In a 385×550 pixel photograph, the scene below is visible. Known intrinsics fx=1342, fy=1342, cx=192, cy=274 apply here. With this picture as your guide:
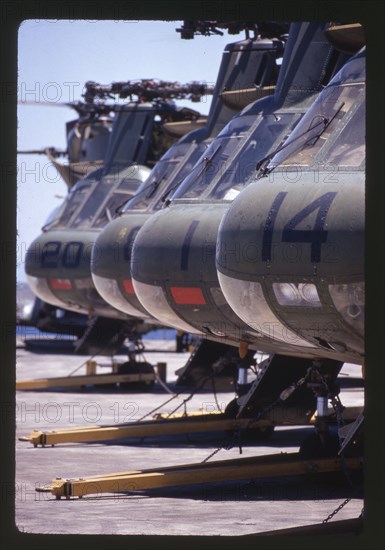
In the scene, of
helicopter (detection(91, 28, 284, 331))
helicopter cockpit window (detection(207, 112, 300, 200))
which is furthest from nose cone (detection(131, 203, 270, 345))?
helicopter (detection(91, 28, 284, 331))

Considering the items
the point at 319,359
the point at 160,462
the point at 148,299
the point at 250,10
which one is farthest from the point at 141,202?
the point at 250,10

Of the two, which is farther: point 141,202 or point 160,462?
point 141,202

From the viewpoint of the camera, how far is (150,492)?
10461 millimetres

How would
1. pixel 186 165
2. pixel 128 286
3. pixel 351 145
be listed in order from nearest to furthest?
1. pixel 351 145
2. pixel 186 165
3. pixel 128 286

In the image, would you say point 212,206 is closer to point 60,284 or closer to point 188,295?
point 188,295

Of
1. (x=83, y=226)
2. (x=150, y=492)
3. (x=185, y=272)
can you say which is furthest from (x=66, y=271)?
(x=150, y=492)

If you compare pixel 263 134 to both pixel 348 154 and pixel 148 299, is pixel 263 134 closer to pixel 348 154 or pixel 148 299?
pixel 148 299

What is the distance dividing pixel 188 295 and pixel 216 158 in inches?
54.1

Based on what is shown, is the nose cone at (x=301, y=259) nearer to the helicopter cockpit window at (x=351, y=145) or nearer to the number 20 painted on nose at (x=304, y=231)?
the number 20 painted on nose at (x=304, y=231)

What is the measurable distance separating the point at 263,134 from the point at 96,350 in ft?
33.6

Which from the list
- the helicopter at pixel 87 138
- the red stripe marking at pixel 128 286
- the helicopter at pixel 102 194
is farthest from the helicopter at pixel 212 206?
the helicopter at pixel 87 138

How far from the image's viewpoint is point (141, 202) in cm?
1596

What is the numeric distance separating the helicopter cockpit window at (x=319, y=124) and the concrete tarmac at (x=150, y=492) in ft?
7.95

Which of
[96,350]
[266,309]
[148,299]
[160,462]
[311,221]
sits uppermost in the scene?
[311,221]
